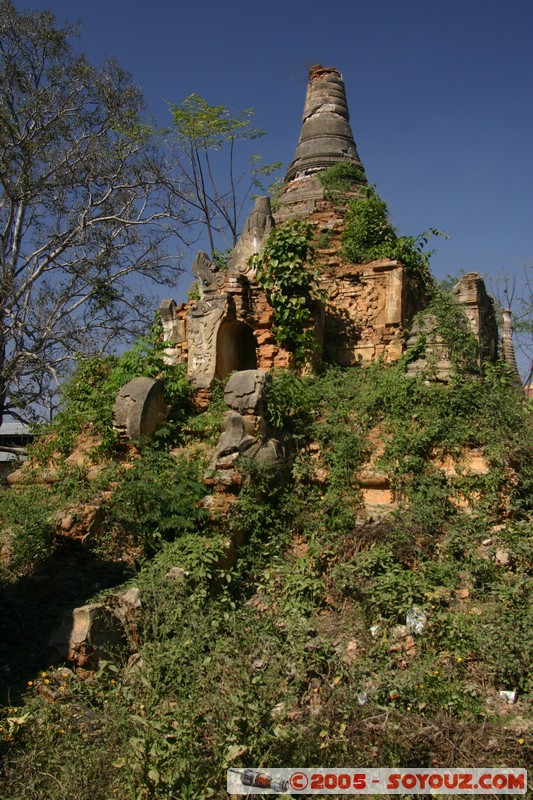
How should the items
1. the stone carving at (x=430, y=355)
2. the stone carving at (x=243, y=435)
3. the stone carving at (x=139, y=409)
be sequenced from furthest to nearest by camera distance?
the stone carving at (x=430, y=355)
the stone carving at (x=139, y=409)
the stone carving at (x=243, y=435)

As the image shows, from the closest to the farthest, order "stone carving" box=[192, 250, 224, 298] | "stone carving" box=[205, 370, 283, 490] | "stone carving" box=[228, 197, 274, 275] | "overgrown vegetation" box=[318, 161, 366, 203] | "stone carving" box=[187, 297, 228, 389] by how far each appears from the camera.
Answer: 1. "stone carving" box=[205, 370, 283, 490]
2. "stone carving" box=[187, 297, 228, 389]
3. "stone carving" box=[192, 250, 224, 298]
4. "stone carving" box=[228, 197, 274, 275]
5. "overgrown vegetation" box=[318, 161, 366, 203]

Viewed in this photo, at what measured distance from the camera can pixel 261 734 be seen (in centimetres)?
414

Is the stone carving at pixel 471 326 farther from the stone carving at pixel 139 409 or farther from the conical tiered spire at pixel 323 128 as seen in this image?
the conical tiered spire at pixel 323 128

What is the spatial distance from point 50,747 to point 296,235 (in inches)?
290

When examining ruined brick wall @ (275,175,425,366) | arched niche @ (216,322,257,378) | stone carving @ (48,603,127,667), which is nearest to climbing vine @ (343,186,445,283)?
ruined brick wall @ (275,175,425,366)

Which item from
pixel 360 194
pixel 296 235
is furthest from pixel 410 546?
pixel 360 194

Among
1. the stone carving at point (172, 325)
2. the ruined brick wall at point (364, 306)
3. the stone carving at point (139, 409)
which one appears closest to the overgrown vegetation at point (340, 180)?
the ruined brick wall at point (364, 306)

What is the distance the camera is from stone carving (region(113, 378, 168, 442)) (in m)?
8.37

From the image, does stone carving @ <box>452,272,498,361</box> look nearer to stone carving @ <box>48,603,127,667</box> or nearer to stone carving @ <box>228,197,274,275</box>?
stone carving @ <box>228,197,274,275</box>

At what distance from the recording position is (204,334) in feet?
33.2

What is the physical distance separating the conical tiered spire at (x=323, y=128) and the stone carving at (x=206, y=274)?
131 inches

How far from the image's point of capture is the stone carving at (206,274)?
34.4 feet

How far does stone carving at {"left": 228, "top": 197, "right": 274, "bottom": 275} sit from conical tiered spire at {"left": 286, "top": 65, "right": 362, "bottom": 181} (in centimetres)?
266

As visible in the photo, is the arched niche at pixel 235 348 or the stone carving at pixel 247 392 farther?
the arched niche at pixel 235 348
